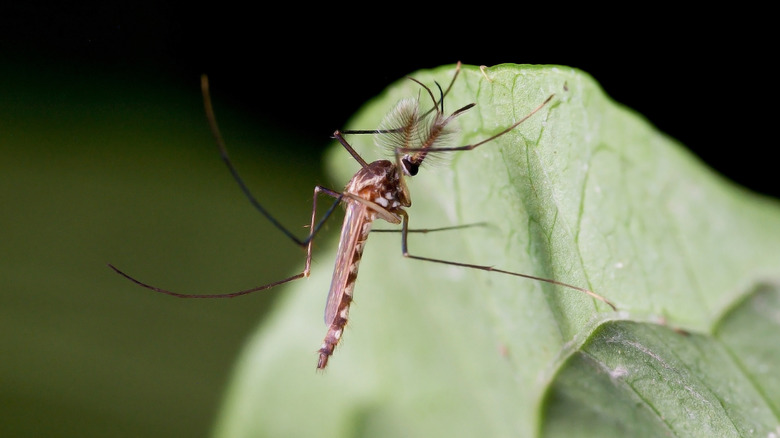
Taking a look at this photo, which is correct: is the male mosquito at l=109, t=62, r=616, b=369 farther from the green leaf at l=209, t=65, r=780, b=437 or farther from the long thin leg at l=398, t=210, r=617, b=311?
the green leaf at l=209, t=65, r=780, b=437

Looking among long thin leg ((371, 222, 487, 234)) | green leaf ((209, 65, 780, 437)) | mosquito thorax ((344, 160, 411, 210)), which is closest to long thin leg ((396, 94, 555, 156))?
green leaf ((209, 65, 780, 437))

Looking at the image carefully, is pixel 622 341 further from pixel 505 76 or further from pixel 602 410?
pixel 505 76

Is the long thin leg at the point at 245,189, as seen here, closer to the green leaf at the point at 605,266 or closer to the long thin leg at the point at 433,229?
the long thin leg at the point at 433,229

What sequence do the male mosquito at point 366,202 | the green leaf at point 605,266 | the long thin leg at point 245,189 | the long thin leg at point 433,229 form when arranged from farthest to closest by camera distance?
the male mosquito at point 366,202, the long thin leg at point 433,229, the long thin leg at point 245,189, the green leaf at point 605,266

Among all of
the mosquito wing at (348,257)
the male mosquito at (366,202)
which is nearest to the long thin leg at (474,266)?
the male mosquito at (366,202)

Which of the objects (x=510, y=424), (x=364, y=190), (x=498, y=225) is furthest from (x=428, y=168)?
(x=510, y=424)
